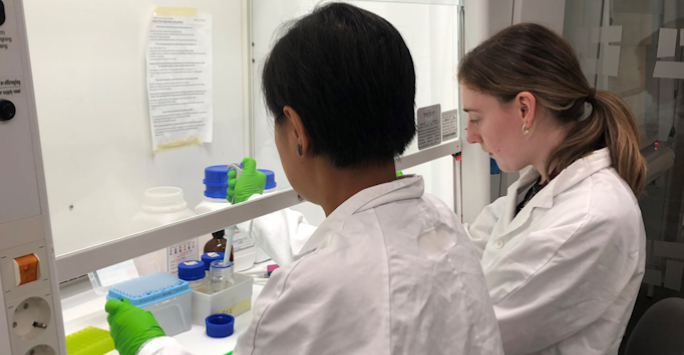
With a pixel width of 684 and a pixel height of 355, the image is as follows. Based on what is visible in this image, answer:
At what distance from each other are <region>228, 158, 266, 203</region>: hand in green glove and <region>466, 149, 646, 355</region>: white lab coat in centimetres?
59

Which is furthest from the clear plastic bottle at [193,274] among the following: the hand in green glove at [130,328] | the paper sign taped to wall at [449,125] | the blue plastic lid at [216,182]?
the paper sign taped to wall at [449,125]

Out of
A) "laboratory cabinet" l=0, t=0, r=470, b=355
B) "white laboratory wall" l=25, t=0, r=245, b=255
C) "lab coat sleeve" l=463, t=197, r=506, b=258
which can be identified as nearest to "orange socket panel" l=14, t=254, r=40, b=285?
"laboratory cabinet" l=0, t=0, r=470, b=355

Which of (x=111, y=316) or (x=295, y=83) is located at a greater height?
(x=295, y=83)

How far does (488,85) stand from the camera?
1.39m

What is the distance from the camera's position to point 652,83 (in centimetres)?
217

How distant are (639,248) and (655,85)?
46.7 inches

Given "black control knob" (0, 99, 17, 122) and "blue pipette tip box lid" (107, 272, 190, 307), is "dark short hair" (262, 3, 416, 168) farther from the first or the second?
"blue pipette tip box lid" (107, 272, 190, 307)

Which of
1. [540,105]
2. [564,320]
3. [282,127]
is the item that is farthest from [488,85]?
[282,127]

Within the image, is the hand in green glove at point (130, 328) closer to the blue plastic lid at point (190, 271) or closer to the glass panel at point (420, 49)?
the blue plastic lid at point (190, 271)

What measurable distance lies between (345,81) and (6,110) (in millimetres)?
438

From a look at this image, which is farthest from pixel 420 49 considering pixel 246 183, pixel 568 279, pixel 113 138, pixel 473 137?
pixel 113 138

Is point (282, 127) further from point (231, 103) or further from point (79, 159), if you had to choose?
point (231, 103)

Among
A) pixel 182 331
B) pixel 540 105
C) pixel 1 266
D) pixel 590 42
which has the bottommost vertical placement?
pixel 182 331

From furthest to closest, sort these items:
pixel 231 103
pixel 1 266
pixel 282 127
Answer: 1. pixel 231 103
2. pixel 282 127
3. pixel 1 266
